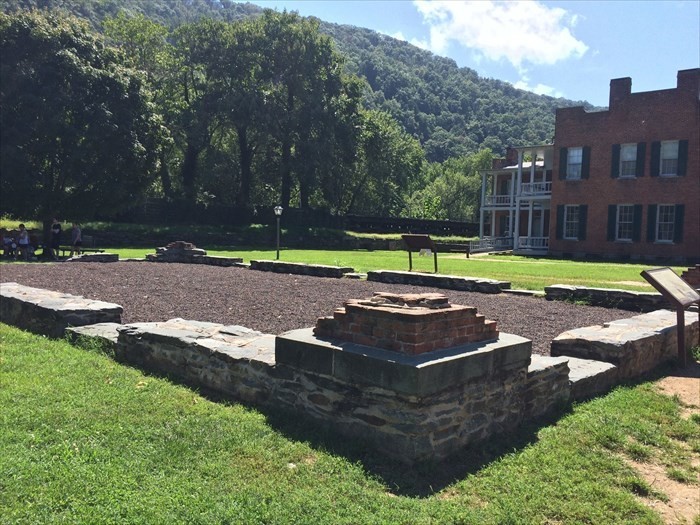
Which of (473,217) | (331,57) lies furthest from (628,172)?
(473,217)

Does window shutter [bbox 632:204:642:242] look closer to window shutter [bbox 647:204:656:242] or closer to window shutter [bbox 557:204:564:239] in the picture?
window shutter [bbox 647:204:656:242]

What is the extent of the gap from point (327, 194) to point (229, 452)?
134 feet

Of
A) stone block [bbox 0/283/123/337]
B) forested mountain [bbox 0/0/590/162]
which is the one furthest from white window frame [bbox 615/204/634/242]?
forested mountain [bbox 0/0/590/162]

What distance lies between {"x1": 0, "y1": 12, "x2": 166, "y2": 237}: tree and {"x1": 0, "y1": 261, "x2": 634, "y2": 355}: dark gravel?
8340 mm

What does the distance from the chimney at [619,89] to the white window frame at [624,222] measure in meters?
5.18

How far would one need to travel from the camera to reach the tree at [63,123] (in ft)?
76.2

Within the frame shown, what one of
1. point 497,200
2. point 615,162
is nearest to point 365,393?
point 615,162

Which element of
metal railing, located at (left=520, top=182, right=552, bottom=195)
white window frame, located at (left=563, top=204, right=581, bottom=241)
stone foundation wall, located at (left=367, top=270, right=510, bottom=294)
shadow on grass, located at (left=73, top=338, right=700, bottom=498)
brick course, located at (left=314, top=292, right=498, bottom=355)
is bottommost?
shadow on grass, located at (left=73, top=338, right=700, bottom=498)

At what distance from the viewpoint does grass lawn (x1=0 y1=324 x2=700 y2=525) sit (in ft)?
9.97

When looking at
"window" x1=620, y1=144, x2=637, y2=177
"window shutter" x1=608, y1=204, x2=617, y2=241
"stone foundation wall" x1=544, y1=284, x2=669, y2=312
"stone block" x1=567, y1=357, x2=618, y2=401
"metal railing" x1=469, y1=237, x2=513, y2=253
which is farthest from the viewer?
"metal railing" x1=469, y1=237, x2=513, y2=253

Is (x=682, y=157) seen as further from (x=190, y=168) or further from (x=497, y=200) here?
(x=190, y=168)

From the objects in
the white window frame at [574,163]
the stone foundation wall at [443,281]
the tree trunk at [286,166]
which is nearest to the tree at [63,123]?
the tree trunk at [286,166]

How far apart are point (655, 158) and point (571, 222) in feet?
16.7

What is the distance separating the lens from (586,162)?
95.6ft
